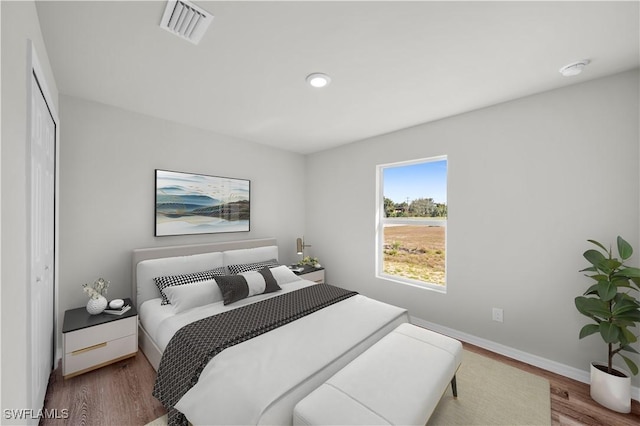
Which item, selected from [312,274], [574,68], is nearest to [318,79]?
[574,68]

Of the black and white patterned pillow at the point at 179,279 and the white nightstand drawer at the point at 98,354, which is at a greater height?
the black and white patterned pillow at the point at 179,279

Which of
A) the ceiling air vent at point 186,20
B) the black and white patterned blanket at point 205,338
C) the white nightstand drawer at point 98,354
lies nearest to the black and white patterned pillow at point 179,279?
the white nightstand drawer at point 98,354

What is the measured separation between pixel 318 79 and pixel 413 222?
218cm

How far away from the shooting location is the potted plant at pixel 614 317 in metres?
1.79

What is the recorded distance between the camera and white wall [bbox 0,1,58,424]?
98cm

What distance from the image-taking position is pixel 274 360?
1.58 metres

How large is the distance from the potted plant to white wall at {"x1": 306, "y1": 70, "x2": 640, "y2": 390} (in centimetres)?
27

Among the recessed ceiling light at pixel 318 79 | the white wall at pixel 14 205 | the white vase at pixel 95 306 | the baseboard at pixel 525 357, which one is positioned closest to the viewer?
the white wall at pixel 14 205

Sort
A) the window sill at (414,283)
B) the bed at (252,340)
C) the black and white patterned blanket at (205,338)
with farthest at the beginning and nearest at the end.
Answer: the window sill at (414,283), the black and white patterned blanket at (205,338), the bed at (252,340)

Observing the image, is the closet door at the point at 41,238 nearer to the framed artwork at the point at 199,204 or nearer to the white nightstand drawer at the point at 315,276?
the framed artwork at the point at 199,204

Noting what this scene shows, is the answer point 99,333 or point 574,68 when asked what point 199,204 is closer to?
point 99,333

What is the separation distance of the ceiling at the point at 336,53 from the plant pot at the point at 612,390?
2328 mm

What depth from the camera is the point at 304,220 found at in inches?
184

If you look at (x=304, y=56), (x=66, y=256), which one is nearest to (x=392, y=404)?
(x=304, y=56)
